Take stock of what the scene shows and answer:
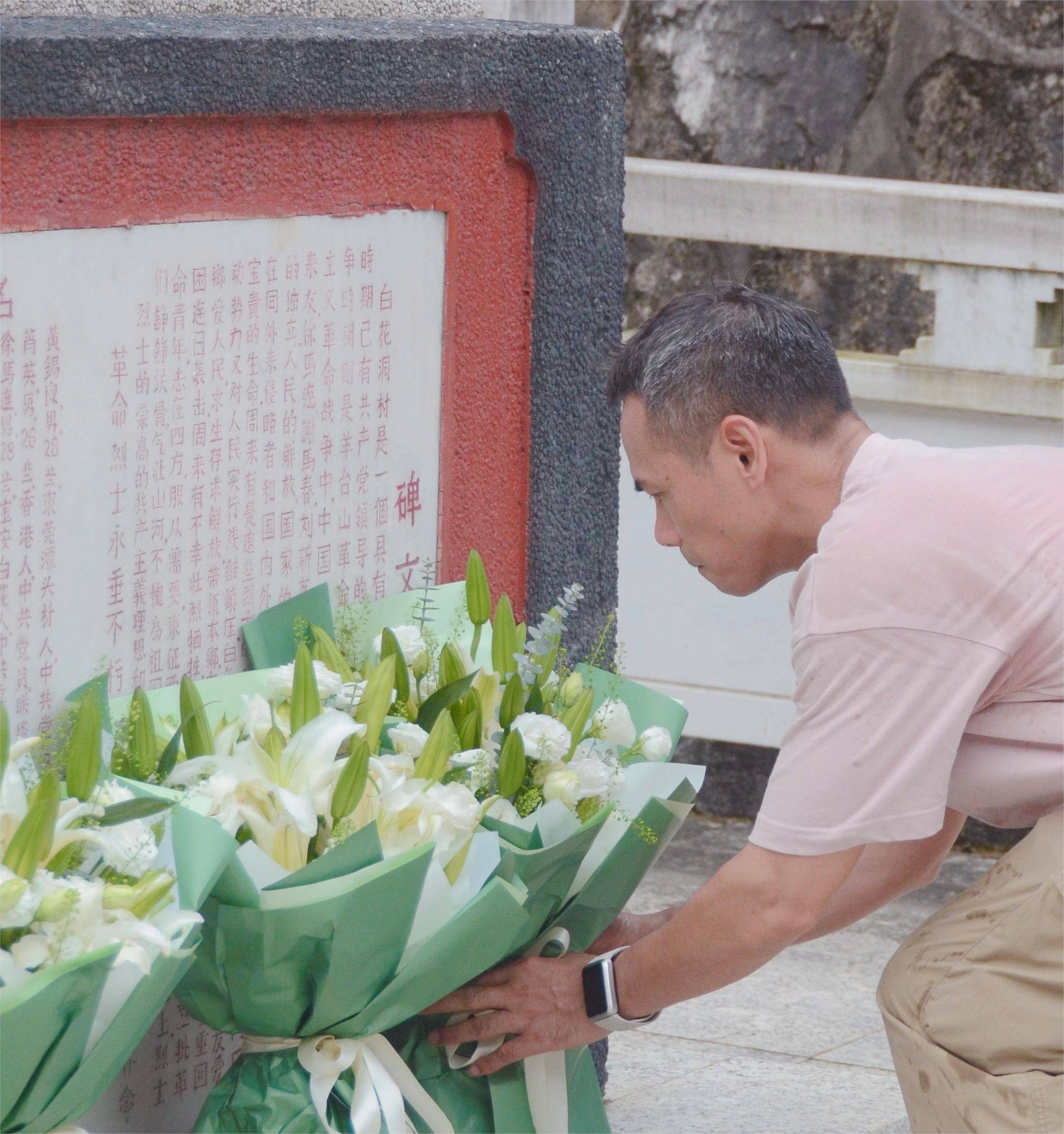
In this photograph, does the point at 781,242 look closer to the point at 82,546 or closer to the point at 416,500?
the point at 416,500

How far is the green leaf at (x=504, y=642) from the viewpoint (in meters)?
2.33

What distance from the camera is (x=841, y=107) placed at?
6.27 m

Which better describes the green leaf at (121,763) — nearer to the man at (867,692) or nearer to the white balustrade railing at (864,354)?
the man at (867,692)

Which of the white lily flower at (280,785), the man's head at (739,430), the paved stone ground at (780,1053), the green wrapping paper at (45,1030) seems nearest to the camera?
the green wrapping paper at (45,1030)

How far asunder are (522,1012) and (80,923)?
2.31 ft

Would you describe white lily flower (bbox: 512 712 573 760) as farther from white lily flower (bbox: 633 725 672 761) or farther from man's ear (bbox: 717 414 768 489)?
man's ear (bbox: 717 414 768 489)

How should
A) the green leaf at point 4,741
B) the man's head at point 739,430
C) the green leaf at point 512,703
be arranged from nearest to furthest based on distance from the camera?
the green leaf at point 4,741, the man's head at point 739,430, the green leaf at point 512,703

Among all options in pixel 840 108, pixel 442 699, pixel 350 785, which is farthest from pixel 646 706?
pixel 840 108

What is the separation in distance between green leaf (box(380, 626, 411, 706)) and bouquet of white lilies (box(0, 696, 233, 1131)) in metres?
0.50

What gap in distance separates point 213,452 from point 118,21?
0.56 meters

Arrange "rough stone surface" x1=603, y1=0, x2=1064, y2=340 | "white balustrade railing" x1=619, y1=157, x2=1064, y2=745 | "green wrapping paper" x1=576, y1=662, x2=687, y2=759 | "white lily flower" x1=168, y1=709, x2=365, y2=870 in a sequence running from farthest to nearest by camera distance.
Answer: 1. "rough stone surface" x1=603, y1=0, x2=1064, y2=340
2. "white balustrade railing" x1=619, y1=157, x2=1064, y2=745
3. "green wrapping paper" x1=576, y1=662, x2=687, y2=759
4. "white lily flower" x1=168, y1=709, x2=365, y2=870

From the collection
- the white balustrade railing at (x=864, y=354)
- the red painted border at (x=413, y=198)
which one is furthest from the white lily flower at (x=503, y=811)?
the white balustrade railing at (x=864, y=354)

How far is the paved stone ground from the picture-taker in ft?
9.71

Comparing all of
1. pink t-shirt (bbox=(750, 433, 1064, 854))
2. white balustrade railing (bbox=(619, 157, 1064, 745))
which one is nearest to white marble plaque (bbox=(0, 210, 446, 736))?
pink t-shirt (bbox=(750, 433, 1064, 854))
